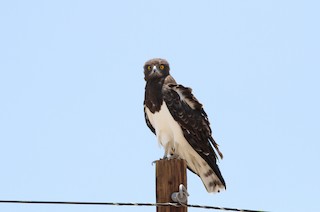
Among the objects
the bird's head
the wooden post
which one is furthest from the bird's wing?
the wooden post

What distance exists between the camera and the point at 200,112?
8.30m

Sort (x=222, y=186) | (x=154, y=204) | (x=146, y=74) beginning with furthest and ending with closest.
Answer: (x=146, y=74), (x=222, y=186), (x=154, y=204)

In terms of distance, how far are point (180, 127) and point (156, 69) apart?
83 centimetres

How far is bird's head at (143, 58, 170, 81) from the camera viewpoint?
813 cm

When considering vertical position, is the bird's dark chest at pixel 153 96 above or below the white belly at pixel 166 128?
above

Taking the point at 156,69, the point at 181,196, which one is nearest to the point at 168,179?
the point at 181,196

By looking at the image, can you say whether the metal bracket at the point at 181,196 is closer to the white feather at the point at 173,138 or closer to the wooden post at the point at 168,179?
the wooden post at the point at 168,179

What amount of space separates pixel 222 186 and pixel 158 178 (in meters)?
2.51

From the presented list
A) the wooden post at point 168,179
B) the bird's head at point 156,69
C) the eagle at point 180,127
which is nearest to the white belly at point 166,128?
the eagle at point 180,127

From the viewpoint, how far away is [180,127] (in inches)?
314

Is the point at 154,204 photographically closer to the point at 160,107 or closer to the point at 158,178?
the point at 158,178

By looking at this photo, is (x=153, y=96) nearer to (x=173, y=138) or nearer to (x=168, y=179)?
(x=173, y=138)

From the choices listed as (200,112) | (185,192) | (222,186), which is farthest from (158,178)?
(200,112)

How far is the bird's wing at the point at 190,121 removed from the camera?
26.1ft
